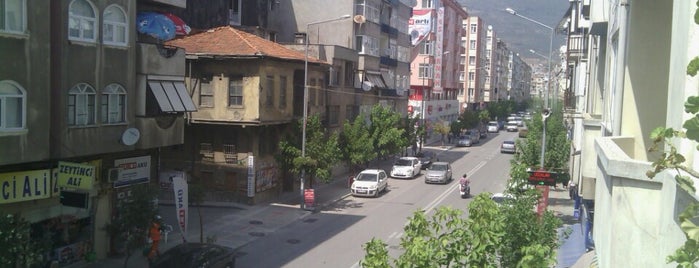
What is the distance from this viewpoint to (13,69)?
15.9m

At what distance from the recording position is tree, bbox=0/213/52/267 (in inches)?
535

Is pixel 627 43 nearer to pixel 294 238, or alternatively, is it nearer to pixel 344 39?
pixel 294 238

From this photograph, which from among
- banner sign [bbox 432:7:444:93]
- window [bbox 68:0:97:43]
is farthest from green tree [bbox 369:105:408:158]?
banner sign [bbox 432:7:444:93]

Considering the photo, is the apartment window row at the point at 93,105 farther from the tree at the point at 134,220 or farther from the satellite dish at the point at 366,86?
the satellite dish at the point at 366,86

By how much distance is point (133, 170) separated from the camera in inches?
860

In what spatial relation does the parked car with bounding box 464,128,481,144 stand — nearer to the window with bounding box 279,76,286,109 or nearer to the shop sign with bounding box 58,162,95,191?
the window with bounding box 279,76,286,109

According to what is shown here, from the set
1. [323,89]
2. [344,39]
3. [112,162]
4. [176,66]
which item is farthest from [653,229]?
[344,39]

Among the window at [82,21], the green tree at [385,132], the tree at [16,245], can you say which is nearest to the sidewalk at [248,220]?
the green tree at [385,132]

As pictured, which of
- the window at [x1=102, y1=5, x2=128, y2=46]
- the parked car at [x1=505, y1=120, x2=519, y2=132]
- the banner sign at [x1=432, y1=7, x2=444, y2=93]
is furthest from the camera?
the parked car at [x1=505, y1=120, x2=519, y2=132]

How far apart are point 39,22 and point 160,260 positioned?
7.34 meters

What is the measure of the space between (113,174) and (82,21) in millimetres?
5271

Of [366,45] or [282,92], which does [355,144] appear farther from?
[366,45]

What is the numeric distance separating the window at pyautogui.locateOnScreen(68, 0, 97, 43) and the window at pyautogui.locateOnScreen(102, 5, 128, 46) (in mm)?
442

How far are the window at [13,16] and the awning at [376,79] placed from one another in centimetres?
3326
